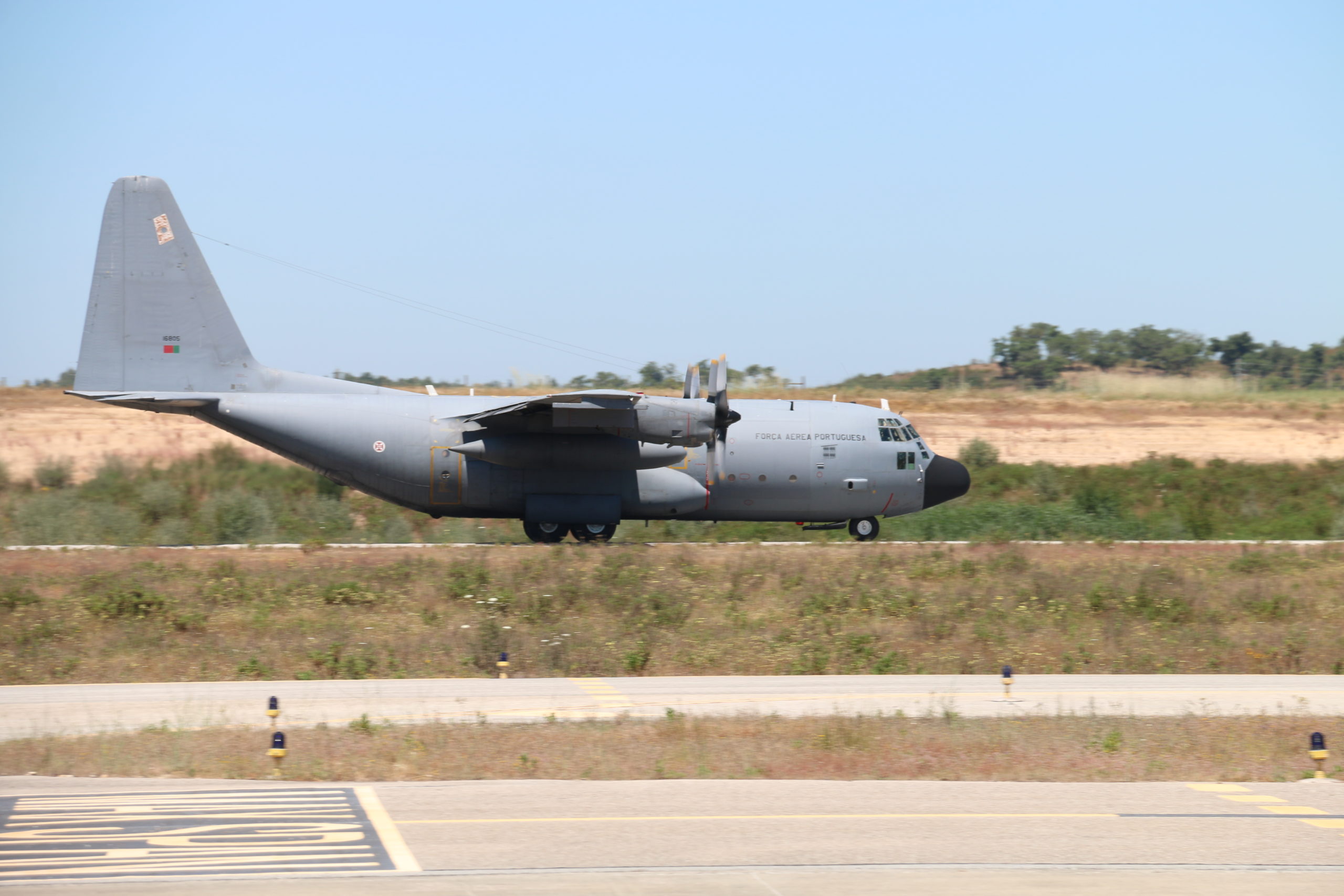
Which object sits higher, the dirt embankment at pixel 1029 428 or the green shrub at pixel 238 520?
the dirt embankment at pixel 1029 428

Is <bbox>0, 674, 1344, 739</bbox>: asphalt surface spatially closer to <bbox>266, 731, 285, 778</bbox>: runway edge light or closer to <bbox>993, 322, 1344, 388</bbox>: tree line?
<bbox>266, 731, 285, 778</bbox>: runway edge light

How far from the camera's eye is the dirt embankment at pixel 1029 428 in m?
48.1

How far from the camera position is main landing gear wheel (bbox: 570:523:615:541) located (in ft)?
98.7

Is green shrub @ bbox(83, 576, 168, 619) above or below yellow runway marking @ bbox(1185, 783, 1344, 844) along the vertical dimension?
below

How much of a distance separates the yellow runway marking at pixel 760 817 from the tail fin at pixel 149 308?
70.0 ft

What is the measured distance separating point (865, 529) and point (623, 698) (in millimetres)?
17142

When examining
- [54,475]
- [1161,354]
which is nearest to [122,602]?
[54,475]

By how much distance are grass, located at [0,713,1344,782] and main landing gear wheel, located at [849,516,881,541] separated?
57.0 ft

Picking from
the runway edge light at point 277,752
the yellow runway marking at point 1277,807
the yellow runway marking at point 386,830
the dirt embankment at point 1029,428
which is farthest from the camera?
the dirt embankment at point 1029,428

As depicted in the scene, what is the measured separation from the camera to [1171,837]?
979cm

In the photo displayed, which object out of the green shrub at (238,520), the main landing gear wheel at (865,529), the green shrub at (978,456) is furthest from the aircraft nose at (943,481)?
the green shrub at (238,520)

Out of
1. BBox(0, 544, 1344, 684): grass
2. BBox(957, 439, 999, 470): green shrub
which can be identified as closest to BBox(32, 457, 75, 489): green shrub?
BBox(0, 544, 1344, 684): grass

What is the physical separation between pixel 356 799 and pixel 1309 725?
11.2 m

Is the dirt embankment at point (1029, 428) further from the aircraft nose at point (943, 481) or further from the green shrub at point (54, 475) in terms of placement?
the aircraft nose at point (943, 481)
